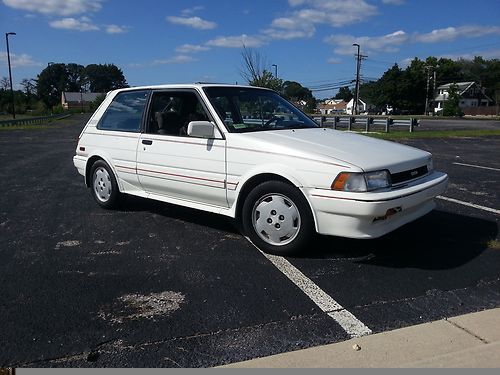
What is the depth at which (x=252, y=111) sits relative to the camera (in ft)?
17.5

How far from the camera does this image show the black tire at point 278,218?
14.0 feet

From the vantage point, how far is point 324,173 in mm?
4039

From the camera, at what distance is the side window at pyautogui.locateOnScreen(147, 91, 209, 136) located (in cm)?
538

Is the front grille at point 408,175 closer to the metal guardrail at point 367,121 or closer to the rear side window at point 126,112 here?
the rear side window at point 126,112

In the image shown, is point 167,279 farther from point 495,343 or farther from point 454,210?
point 454,210

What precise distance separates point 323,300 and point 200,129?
2.13 metres

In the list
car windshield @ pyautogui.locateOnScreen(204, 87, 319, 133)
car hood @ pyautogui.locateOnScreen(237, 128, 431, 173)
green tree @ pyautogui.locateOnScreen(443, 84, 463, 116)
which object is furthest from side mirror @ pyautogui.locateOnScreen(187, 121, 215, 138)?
green tree @ pyautogui.locateOnScreen(443, 84, 463, 116)

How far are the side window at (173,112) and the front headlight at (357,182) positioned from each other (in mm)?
1989

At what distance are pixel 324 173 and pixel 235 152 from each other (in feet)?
3.30

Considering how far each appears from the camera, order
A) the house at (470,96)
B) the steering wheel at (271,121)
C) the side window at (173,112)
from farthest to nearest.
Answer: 1. the house at (470,96)
2. the side window at (173,112)
3. the steering wheel at (271,121)

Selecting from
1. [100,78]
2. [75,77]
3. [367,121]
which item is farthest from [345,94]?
[367,121]

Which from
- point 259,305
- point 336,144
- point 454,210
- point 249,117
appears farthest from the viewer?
point 454,210

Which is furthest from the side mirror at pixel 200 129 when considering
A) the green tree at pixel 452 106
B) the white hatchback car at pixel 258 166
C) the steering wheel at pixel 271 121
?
the green tree at pixel 452 106

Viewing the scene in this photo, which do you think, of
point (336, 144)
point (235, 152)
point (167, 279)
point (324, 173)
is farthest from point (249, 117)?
point (167, 279)
